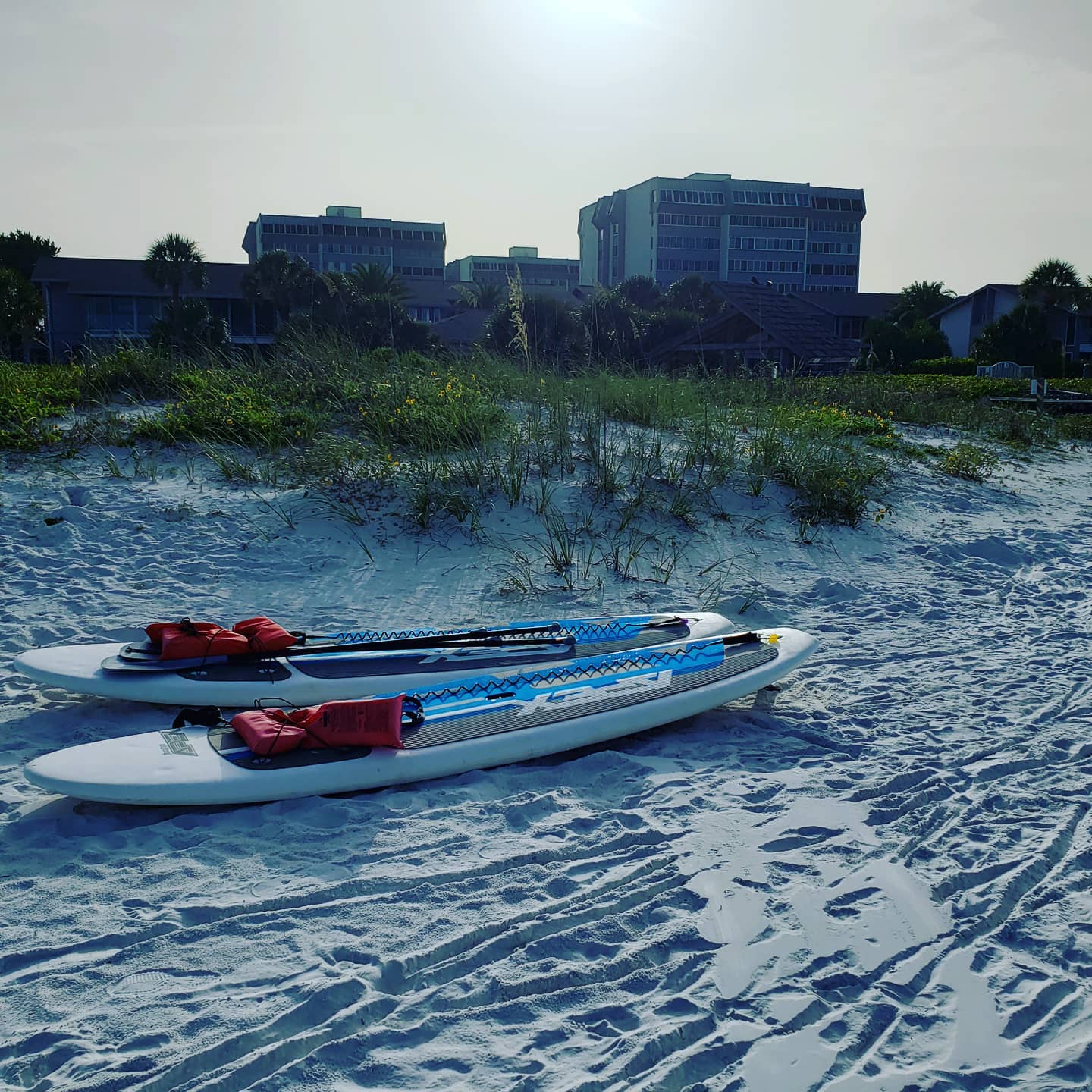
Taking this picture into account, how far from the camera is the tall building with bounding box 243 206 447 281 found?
73688 mm

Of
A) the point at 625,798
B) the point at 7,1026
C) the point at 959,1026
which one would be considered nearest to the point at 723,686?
the point at 625,798

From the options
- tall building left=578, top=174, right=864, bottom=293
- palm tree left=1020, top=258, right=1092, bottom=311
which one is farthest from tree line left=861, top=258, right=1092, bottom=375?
tall building left=578, top=174, right=864, bottom=293

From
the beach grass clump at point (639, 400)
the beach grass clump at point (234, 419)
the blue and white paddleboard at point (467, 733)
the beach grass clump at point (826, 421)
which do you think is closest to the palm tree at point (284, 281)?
the beach grass clump at point (826, 421)

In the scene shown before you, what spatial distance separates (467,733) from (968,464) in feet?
29.0

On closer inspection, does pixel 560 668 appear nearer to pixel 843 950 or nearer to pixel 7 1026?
pixel 843 950

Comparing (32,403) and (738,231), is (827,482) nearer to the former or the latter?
(32,403)

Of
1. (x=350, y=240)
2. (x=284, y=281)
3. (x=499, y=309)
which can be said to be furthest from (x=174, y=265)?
(x=350, y=240)

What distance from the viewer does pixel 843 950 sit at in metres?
2.54

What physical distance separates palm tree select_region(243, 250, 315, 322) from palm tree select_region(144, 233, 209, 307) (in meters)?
3.23

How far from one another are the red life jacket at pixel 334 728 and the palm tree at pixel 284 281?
30.0 meters

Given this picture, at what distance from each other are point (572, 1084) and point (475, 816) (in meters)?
1.33

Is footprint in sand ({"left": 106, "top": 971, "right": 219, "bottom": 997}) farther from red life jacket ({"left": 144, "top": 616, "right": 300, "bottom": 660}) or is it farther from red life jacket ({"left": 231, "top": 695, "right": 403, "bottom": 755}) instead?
red life jacket ({"left": 144, "top": 616, "right": 300, "bottom": 660})

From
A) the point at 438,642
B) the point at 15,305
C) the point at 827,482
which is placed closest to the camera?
the point at 438,642

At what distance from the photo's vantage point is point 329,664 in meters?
4.50
